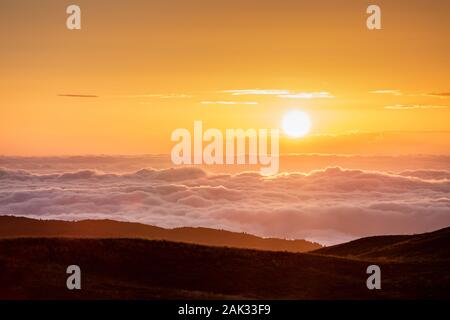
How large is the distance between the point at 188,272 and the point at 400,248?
31901 millimetres

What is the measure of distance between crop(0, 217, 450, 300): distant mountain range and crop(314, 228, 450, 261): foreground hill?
591 centimetres

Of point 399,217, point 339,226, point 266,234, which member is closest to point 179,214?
point 266,234

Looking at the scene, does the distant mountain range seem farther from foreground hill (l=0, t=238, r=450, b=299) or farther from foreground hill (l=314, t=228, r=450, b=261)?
foreground hill (l=314, t=228, r=450, b=261)

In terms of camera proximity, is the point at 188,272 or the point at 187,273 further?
the point at 188,272

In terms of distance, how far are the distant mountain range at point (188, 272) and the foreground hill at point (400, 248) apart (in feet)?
19.4

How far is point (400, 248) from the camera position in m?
74.1

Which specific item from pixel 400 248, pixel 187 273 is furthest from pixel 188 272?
pixel 400 248

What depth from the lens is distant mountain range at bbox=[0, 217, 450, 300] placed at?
4359 centimetres

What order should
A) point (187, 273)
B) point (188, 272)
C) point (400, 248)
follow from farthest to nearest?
point (400, 248), point (188, 272), point (187, 273)

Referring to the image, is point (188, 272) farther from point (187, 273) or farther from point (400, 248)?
point (400, 248)

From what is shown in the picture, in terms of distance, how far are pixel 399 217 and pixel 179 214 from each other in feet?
191
